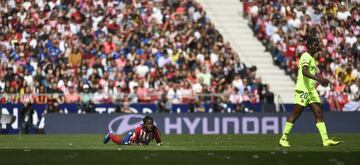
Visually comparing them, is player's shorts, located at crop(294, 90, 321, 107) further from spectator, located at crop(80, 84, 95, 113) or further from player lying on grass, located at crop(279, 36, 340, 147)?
spectator, located at crop(80, 84, 95, 113)

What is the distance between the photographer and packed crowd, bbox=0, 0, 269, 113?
116ft

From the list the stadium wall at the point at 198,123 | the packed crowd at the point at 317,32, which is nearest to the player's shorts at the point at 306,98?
the stadium wall at the point at 198,123

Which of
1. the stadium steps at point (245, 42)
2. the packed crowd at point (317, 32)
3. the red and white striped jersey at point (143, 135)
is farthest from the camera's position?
the stadium steps at point (245, 42)

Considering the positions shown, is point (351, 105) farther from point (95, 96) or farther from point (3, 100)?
point (3, 100)

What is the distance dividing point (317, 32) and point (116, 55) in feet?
27.1

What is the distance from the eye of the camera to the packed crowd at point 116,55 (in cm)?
3534

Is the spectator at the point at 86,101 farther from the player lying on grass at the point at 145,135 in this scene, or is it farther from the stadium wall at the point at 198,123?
the player lying on grass at the point at 145,135

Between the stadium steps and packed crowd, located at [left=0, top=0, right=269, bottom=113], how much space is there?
4.73 ft

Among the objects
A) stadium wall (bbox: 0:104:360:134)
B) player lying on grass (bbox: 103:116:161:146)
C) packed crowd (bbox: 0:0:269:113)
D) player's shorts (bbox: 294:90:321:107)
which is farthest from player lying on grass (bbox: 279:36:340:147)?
packed crowd (bbox: 0:0:269:113)

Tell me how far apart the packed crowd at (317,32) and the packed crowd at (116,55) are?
7.15ft

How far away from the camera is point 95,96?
115ft

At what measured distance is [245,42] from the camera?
133 feet
